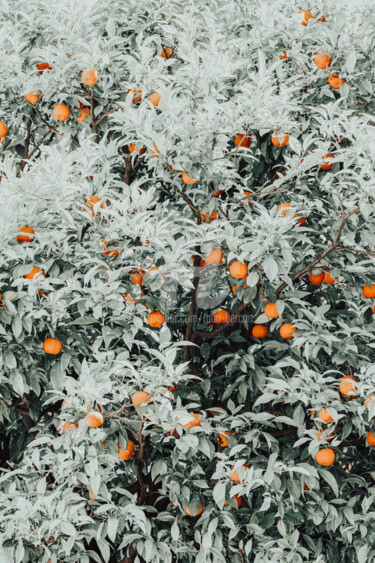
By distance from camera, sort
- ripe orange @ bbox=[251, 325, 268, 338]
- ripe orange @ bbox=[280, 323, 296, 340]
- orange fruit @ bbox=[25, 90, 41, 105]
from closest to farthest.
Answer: ripe orange @ bbox=[280, 323, 296, 340]
ripe orange @ bbox=[251, 325, 268, 338]
orange fruit @ bbox=[25, 90, 41, 105]

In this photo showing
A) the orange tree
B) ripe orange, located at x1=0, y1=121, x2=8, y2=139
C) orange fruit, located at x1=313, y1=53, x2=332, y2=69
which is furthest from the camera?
ripe orange, located at x1=0, y1=121, x2=8, y2=139

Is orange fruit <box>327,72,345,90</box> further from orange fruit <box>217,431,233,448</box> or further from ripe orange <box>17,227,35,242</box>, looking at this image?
orange fruit <box>217,431,233,448</box>

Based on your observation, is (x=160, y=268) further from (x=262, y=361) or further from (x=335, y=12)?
(x=335, y=12)

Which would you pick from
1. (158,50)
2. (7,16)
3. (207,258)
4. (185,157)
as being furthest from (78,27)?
(207,258)

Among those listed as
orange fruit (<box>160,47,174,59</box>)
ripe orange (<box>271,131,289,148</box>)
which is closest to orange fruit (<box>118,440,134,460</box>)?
ripe orange (<box>271,131,289,148</box>)

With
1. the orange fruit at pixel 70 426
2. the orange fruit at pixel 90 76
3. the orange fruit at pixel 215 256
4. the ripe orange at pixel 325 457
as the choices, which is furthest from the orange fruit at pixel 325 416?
the orange fruit at pixel 90 76

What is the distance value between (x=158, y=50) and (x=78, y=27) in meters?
0.44

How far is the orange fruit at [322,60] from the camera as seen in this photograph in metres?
2.81

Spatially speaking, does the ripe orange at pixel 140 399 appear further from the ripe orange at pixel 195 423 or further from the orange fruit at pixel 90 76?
the orange fruit at pixel 90 76

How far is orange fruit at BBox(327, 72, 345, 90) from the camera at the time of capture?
282cm

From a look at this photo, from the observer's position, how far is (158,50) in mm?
3049

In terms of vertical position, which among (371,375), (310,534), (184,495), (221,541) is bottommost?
(310,534)

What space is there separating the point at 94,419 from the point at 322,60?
198 cm

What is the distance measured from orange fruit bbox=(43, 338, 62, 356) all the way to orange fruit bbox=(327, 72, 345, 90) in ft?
5.85
